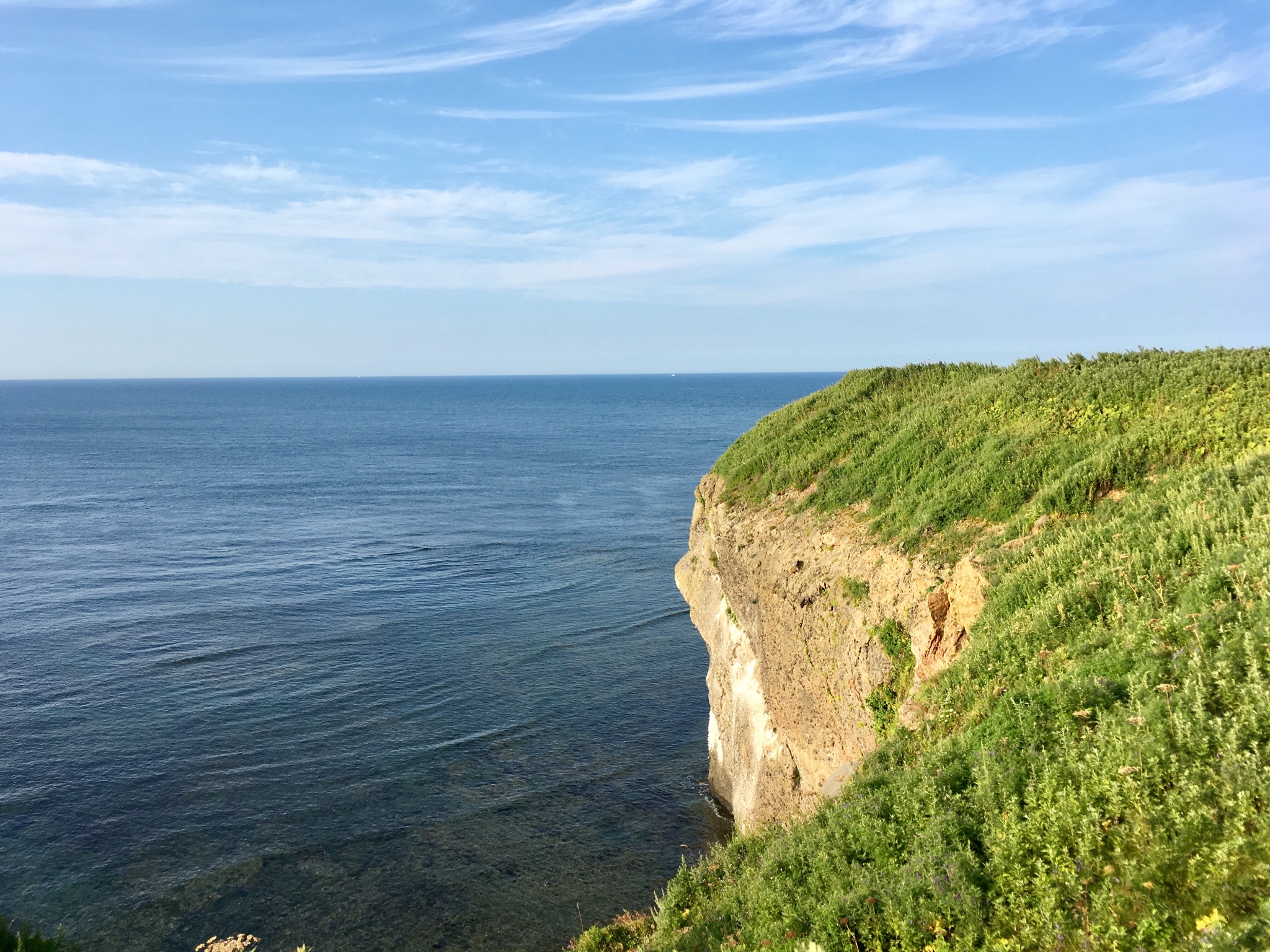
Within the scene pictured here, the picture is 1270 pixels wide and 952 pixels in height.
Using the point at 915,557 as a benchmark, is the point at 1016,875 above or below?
below

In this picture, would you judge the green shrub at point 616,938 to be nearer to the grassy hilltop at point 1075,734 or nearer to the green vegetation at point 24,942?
the grassy hilltop at point 1075,734

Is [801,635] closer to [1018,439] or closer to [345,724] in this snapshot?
[1018,439]

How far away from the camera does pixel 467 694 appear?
3047 centimetres

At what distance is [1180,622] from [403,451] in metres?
105

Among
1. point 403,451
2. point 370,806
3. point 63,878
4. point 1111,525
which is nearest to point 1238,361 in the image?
point 1111,525

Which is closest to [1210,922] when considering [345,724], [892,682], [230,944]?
[892,682]

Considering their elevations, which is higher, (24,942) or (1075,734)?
(1075,734)

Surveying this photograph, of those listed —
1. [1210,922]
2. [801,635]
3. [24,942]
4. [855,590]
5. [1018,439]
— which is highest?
[1018,439]

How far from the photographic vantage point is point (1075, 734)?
8.66 meters

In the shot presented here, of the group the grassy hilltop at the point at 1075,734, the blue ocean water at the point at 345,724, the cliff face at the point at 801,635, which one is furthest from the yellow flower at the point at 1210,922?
the blue ocean water at the point at 345,724

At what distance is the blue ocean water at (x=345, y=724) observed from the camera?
19.8m

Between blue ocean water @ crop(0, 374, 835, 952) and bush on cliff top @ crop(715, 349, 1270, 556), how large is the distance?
10.7 meters

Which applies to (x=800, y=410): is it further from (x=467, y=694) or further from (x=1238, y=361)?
(x=467, y=694)

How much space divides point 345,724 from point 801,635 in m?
17.9
